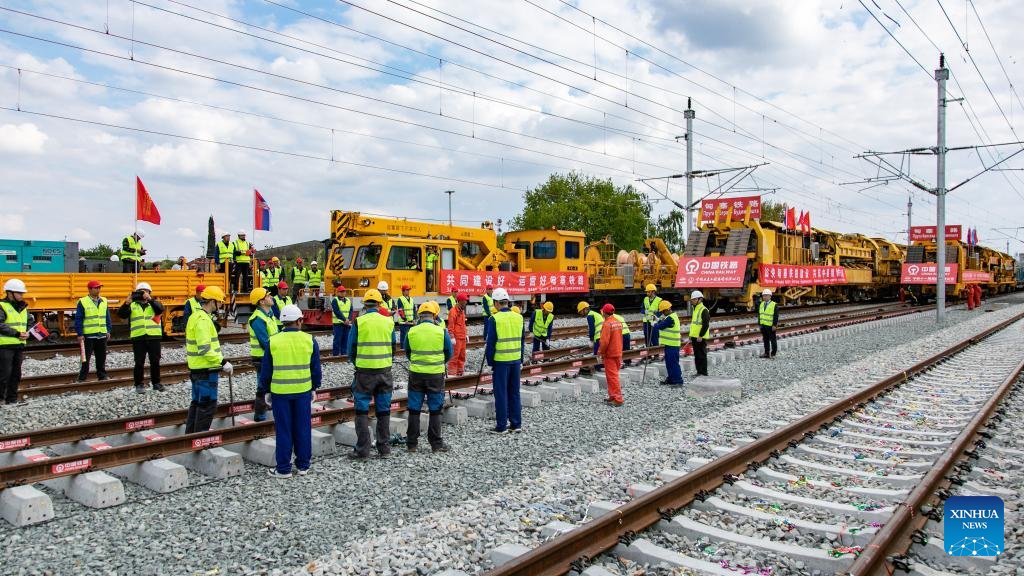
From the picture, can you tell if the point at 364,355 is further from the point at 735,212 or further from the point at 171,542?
the point at 735,212

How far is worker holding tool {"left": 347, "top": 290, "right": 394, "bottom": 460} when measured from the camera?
6.74 meters

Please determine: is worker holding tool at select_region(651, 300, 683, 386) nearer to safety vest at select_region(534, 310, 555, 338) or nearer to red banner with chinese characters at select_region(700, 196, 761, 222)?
safety vest at select_region(534, 310, 555, 338)

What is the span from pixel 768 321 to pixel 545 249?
451 inches

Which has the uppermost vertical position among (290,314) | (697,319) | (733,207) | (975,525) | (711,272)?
(733,207)

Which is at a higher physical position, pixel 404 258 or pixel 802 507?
pixel 404 258

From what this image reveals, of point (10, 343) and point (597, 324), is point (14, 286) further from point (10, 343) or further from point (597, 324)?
point (597, 324)

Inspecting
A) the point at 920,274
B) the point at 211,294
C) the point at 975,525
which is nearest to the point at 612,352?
the point at 211,294

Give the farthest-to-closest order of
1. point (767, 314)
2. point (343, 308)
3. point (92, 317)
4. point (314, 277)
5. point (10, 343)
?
point (314, 277) → point (767, 314) → point (343, 308) → point (92, 317) → point (10, 343)

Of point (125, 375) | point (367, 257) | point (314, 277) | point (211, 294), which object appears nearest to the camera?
point (211, 294)

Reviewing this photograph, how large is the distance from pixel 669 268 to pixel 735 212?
431 cm

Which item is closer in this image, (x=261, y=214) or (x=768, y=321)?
(x=768, y=321)

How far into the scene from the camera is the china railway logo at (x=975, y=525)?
2469 millimetres

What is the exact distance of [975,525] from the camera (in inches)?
98.3

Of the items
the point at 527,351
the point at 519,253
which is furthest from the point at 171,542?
the point at 519,253
